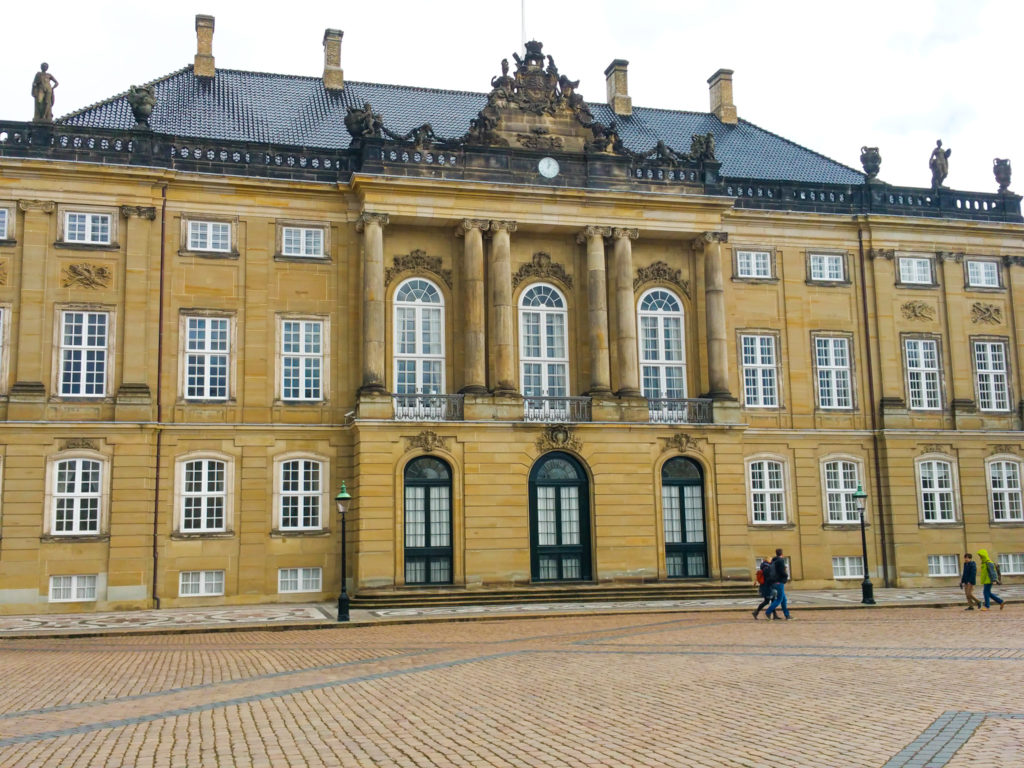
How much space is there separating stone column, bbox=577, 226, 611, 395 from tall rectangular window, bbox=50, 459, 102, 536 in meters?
15.6

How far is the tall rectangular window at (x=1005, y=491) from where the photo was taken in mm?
39219

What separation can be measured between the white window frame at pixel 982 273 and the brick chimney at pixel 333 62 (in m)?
25.5

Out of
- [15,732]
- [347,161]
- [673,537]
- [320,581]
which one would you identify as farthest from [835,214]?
[15,732]

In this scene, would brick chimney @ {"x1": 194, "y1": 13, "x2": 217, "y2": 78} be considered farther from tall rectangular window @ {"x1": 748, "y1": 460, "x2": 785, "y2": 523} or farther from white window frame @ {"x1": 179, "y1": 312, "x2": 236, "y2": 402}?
tall rectangular window @ {"x1": 748, "y1": 460, "x2": 785, "y2": 523}

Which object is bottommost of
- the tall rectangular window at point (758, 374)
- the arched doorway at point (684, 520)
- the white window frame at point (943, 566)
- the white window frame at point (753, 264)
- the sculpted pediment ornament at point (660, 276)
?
the white window frame at point (943, 566)

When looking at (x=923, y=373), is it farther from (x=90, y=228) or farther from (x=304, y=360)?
(x=90, y=228)

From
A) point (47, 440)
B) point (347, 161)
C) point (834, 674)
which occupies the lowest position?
point (834, 674)

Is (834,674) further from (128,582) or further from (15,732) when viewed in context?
(128,582)

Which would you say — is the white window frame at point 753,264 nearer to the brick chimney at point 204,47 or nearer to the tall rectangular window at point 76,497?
the brick chimney at point 204,47

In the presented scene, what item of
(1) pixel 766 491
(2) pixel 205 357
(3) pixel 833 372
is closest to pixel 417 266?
(2) pixel 205 357

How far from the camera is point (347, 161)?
115ft

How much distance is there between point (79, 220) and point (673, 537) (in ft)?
70.0

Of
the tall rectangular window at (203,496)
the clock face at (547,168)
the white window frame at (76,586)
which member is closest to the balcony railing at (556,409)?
the clock face at (547,168)

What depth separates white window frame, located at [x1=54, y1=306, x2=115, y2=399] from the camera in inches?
1249
